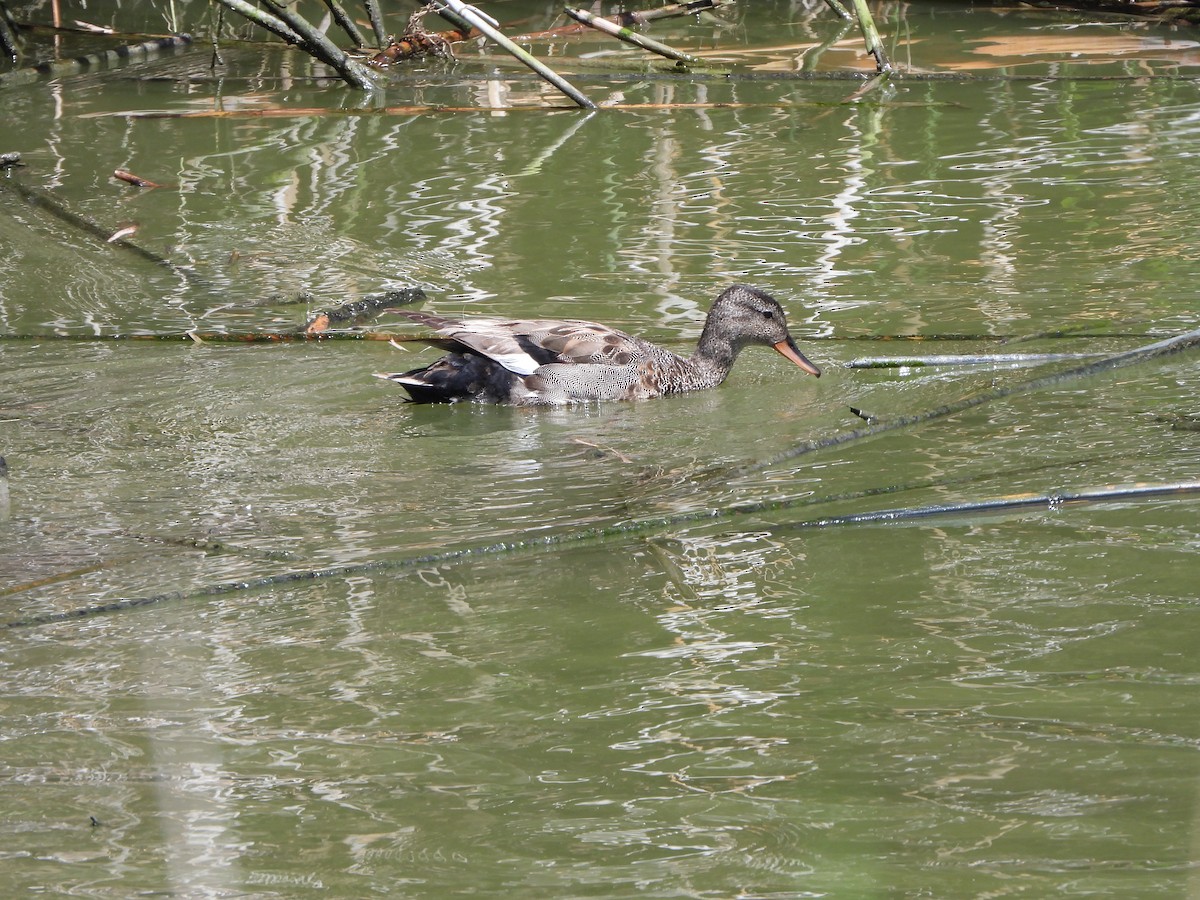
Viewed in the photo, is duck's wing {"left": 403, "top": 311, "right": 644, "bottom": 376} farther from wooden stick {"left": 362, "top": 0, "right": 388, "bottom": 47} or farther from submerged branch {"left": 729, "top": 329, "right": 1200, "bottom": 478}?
wooden stick {"left": 362, "top": 0, "right": 388, "bottom": 47}

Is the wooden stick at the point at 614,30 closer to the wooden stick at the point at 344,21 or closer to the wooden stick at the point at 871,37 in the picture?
the wooden stick at the point at 871,37

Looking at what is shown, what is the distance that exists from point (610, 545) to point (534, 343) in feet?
7.99

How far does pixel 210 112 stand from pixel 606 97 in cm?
308

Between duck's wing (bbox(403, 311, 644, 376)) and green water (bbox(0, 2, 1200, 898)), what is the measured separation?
25 cm

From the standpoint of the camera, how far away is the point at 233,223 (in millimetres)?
10906

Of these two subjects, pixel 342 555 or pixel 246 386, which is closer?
pixel 342 555

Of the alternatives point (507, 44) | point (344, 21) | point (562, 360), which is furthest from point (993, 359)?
point (344, 21)

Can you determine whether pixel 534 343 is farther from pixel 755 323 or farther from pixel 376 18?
pixel 376 18

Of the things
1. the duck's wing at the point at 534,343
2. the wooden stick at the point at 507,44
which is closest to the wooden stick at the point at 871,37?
the wooden stick at the point at 507,44

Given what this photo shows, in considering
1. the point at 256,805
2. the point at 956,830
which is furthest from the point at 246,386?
the point at 956,830

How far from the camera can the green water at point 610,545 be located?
144 inches

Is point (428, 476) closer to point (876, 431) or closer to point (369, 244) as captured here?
point (876, 431)

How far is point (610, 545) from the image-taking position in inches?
217

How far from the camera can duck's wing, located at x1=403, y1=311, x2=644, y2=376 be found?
778 cm
